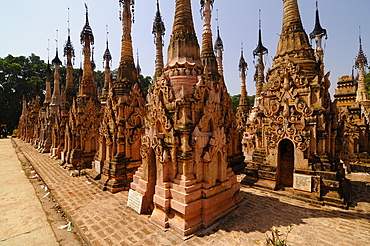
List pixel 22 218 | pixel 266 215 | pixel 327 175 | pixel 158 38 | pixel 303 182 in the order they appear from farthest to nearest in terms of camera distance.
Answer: pixel 158 38
pixel 303 182
pixel 327 175
pixel 22 218
pixel 266 215

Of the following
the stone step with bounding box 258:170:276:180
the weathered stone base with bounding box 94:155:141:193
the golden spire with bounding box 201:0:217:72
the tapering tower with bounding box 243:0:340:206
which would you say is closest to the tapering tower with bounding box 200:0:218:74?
the golden spire with bounding box 201:0:217:72

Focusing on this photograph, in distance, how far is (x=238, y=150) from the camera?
578 inches

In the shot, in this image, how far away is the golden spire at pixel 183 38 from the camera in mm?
7191

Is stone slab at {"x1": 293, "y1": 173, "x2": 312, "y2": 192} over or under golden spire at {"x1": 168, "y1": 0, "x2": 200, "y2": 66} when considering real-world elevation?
under

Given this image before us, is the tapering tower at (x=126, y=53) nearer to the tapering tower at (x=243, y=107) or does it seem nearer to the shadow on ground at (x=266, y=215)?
the shadow on ground at (x=266, y=215)

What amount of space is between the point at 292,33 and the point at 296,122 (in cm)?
514

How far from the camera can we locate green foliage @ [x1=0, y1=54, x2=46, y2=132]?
47844 millimetres

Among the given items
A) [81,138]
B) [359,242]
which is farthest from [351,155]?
[81,138]

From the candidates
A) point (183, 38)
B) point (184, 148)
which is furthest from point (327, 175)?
point (183, 38)

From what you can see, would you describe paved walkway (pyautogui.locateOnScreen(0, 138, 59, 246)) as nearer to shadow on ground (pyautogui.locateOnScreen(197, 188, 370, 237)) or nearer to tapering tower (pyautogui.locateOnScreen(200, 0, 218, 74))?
shadow on ground (pyautogui.locateOnScreen(197, 188, 370, 237))

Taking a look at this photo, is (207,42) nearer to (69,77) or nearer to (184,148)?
(184,148)

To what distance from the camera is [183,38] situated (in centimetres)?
721

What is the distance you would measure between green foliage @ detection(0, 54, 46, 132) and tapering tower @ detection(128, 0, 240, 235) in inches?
2080

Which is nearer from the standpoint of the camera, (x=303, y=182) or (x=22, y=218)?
(x=22, y=218)
